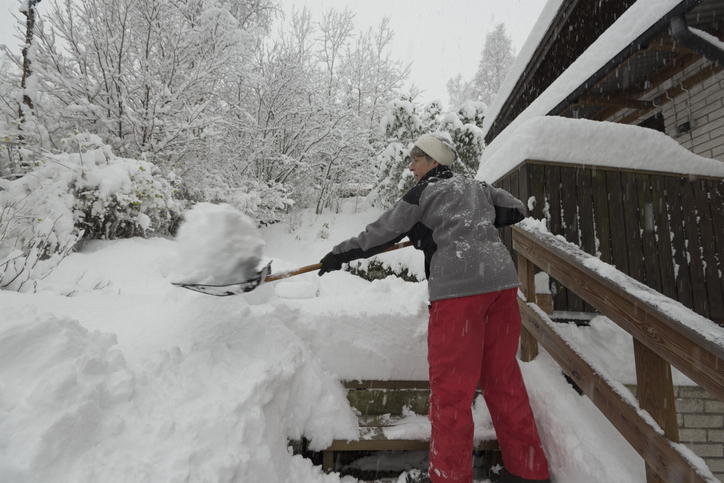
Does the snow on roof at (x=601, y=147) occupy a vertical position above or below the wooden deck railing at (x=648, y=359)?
above

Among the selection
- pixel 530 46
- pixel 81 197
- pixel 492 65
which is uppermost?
pixel 492 65

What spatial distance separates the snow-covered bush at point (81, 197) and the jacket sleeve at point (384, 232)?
10.8ft

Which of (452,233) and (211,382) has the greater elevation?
(452,233)

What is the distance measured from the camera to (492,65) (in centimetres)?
2333

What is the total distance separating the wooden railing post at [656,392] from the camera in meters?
1.41

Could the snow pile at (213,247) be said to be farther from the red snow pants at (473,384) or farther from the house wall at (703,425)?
the house wall at (703,425)

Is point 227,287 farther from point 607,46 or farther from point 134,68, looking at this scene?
point 134,68

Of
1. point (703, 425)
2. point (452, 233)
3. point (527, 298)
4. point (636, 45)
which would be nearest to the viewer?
point (452, 233)

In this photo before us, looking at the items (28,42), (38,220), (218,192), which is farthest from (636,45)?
(28,42)

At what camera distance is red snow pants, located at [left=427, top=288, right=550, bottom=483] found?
5.24 feet

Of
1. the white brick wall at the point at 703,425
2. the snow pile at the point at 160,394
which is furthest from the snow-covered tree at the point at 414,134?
the snow pile at the point at 160,394

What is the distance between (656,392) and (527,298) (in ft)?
3.59

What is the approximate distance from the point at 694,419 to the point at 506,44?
1023 inches

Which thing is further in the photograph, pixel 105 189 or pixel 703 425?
pixel 105 189
